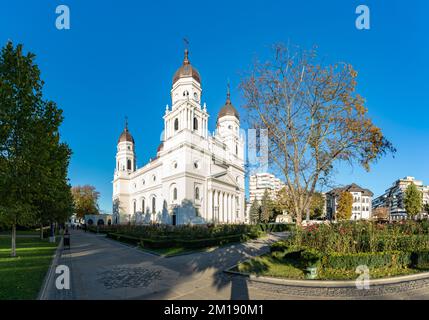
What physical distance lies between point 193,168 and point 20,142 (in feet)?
114

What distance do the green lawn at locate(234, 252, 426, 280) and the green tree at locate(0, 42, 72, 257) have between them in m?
12.6

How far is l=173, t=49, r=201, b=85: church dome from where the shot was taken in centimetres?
5109

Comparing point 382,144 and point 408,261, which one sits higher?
point 382,144

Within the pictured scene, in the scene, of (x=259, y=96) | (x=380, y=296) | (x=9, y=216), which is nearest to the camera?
(x=380, y=296)

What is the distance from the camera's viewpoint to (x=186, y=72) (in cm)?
5128

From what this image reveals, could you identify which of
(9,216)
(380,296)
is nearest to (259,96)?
(380,296)

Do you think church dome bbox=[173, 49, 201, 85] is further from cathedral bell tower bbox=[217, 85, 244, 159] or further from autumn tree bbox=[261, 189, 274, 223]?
autumn tree bbox=[261, 189, 274, 223]

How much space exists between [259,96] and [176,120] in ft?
121

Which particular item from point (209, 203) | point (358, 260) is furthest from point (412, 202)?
point (358, 260)

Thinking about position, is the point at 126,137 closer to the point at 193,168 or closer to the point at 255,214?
the point at 193,168

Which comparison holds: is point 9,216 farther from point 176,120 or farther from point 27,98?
point 176,120

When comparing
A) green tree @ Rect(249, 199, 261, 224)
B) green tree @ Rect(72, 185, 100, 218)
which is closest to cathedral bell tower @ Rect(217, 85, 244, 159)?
green tree @ Rect(249, 199, 261, 224)
